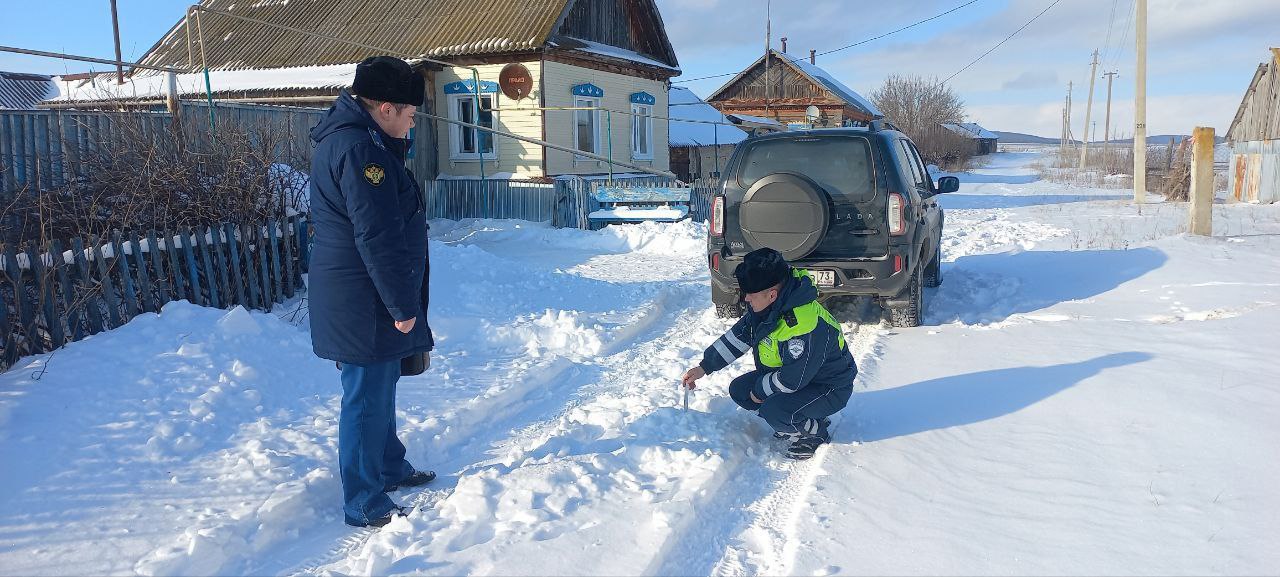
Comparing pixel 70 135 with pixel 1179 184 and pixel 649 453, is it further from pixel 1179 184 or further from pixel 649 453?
pixel 1179 184

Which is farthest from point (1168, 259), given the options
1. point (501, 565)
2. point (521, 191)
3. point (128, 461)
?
point (521, 191)

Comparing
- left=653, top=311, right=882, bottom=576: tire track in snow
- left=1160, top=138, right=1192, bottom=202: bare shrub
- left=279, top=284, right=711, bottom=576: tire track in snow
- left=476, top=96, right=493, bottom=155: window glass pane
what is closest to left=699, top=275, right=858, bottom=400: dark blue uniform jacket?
left=653, top=311, right=882, bottom=576: tire track in snow

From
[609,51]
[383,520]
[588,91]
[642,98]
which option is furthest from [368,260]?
[642,98]

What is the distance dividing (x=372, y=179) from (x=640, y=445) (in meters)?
1.82

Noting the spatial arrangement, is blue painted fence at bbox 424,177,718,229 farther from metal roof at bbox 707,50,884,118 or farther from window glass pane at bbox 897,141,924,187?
metal roof at bbox 707,50,884,118

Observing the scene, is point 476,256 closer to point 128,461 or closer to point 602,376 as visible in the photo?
point 602,376

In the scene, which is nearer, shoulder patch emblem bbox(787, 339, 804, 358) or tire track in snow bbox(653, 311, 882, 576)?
tire track in snow bbox(653, 311, 882, 576)

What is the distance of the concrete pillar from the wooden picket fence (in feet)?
36.9

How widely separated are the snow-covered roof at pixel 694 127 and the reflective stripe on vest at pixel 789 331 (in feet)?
70.0

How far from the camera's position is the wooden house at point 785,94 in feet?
131

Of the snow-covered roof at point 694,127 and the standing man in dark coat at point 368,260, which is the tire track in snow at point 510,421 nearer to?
the standing man in dark coat at point 368,260

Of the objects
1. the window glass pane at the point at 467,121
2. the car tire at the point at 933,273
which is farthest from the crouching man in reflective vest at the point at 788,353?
the window glass pane at the point at 467,121

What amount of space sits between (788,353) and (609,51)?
15786mm

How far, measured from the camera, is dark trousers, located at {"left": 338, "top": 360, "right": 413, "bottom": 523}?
342 cm
